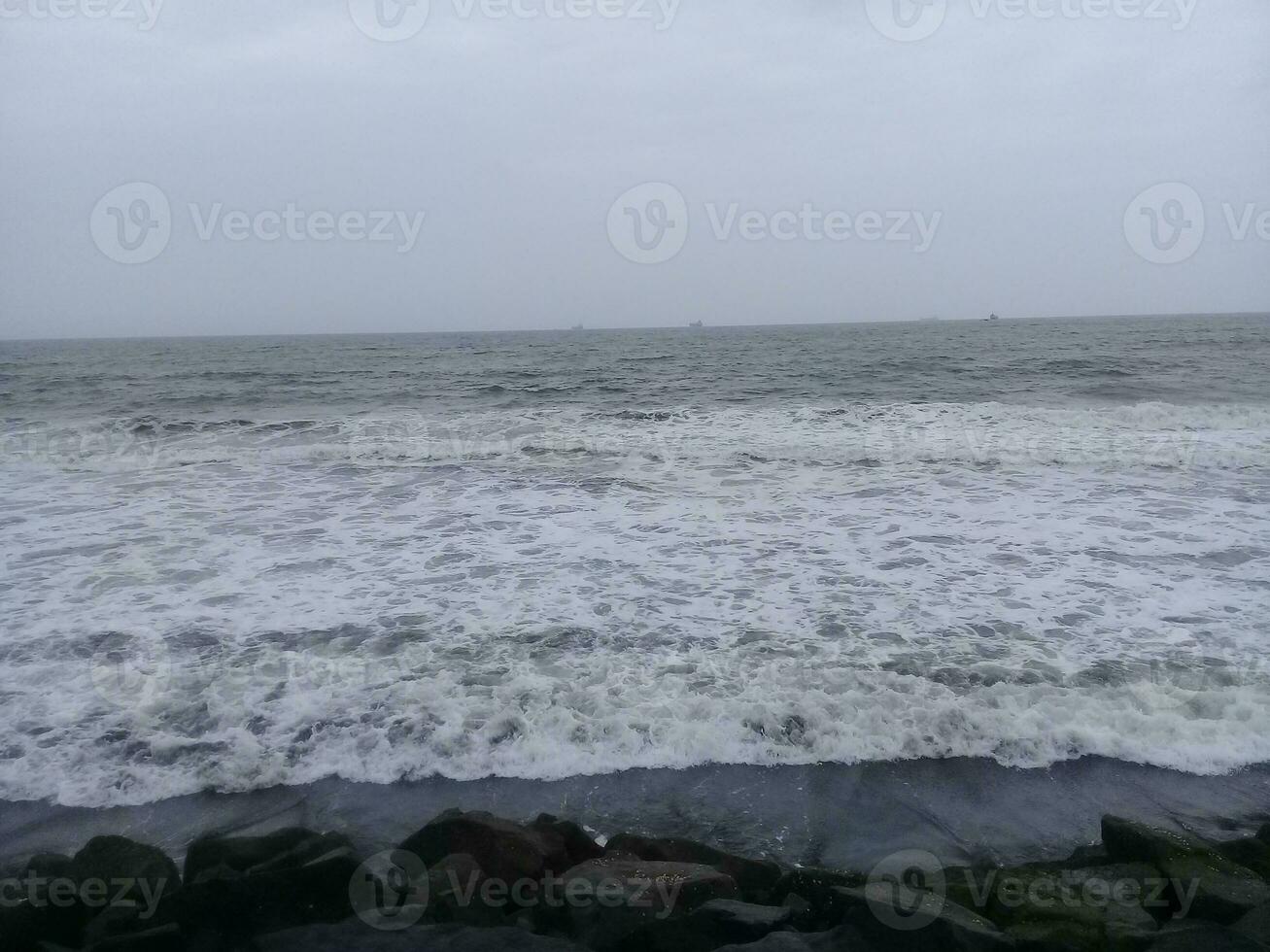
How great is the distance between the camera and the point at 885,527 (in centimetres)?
940

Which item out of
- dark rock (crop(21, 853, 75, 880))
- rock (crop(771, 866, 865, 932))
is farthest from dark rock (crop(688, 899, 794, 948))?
dark rock (crop(21, 853, 75, 880))

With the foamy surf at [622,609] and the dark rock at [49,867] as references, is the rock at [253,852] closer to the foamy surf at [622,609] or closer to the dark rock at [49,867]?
the dark rock at [49,867]

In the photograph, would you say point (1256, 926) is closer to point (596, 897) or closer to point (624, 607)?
point (596, 897)

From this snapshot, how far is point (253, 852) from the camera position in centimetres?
350

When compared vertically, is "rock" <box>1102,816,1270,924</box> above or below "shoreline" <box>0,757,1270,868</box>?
above

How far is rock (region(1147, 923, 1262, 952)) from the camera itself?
281 cm

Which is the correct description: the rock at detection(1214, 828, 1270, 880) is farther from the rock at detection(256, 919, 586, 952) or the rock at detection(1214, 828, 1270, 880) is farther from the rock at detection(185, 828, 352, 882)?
the rock at detection(185, 828, 352, 882)

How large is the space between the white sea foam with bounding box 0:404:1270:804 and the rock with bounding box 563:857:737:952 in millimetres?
1150

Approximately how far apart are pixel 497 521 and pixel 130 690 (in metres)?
5.03

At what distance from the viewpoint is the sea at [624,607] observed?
469 cm

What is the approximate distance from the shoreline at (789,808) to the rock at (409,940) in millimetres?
786

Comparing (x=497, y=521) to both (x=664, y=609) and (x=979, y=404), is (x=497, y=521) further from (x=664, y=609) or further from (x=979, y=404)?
(x=979, y=404)

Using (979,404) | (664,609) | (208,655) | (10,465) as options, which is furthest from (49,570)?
(979,404)

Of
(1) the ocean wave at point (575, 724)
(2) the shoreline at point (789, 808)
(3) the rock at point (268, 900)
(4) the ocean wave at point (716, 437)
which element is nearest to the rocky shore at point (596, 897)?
(3) the rock at point (268, 900)
